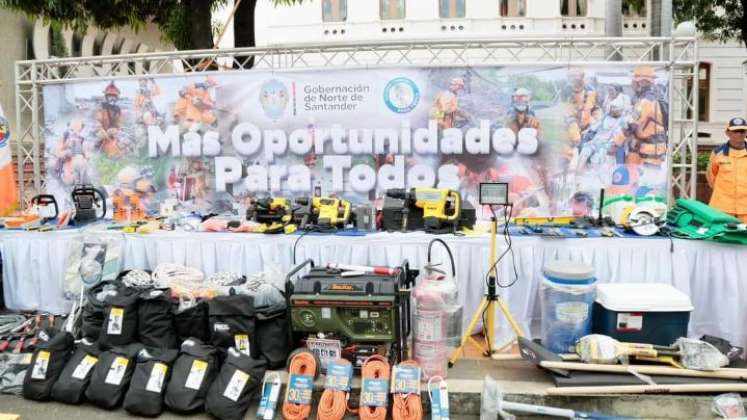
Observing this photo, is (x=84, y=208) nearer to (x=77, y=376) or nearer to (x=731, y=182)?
(x=77, y=376)

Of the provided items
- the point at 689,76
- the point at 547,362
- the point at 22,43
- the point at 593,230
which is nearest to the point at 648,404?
the point at 547,362

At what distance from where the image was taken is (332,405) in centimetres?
352

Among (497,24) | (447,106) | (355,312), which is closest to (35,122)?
(447,106)

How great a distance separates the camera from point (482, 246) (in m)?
→ 4.74

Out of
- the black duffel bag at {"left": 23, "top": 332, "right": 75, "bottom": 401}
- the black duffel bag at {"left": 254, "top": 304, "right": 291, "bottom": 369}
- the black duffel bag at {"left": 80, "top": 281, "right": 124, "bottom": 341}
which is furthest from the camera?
the black duffel bag at {"left": 80, "top": 281, "right": 124, "bottom": 341}

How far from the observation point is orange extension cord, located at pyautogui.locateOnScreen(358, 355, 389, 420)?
11.2ft

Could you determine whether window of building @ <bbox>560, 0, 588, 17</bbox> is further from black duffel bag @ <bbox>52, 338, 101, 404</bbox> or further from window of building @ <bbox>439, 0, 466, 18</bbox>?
black duffel bag @ <bbox>52, 338, 101, 404</bbox>

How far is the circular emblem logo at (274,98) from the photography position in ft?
22.0

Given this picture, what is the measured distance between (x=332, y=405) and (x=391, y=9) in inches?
728

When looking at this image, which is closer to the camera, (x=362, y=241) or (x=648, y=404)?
(x=648, y=404)

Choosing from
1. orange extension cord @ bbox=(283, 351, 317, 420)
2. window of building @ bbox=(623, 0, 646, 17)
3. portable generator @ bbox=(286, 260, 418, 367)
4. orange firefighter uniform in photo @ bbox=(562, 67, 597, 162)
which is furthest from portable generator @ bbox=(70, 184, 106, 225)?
window of building @ bbox=(623, 0, 646, 17)

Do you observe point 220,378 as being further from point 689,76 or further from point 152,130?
point 689,76

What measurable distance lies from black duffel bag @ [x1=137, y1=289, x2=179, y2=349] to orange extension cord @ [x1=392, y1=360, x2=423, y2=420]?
1.78 m

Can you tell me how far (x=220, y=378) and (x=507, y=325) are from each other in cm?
235
